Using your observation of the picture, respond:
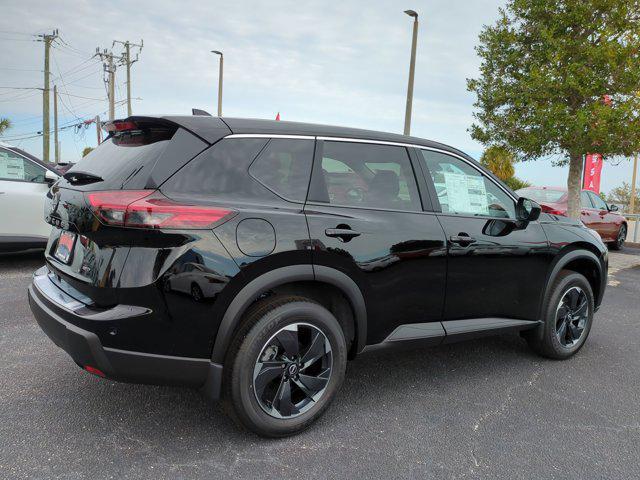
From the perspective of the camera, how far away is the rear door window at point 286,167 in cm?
286

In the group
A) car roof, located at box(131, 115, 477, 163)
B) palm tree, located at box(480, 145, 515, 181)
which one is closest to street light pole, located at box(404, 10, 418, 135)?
palm tree, located at box(480, 145, 515, 181)

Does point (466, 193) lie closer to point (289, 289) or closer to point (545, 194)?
point (289, 289)

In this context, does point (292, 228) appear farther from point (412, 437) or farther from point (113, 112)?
point (113, 112)

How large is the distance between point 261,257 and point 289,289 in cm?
34

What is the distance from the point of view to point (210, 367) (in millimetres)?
2607

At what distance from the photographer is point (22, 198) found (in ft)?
22.0

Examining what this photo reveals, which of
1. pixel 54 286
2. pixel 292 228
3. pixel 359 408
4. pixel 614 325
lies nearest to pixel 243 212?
pixel 292 228

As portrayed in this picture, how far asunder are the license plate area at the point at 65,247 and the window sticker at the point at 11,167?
4484 millimetres

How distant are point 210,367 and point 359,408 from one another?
3.67ft

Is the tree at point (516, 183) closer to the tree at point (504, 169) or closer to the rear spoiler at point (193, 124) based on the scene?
the tree at point (504, 169)

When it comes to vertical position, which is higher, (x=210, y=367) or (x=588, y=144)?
(x=588, y=144)

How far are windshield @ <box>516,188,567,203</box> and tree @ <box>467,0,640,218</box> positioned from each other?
1.37 ft

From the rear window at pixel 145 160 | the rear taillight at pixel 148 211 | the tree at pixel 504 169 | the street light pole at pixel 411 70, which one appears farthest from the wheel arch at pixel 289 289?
the tree at pixel 504 169

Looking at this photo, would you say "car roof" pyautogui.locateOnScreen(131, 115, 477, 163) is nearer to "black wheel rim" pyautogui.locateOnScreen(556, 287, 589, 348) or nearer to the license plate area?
the license plate area
